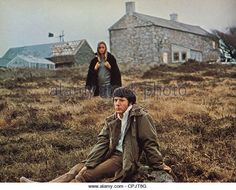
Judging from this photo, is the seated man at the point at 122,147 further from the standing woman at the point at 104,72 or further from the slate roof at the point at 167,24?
the slate roof at the point at 167,24

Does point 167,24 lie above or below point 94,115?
above

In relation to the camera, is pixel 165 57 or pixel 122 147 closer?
pixel 122 147

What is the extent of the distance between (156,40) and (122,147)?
2.03ft

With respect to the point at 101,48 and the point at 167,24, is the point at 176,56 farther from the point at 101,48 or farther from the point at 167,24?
the point at 101,48

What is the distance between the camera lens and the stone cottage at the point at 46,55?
2562 mm

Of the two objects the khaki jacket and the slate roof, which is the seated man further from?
the slate roof

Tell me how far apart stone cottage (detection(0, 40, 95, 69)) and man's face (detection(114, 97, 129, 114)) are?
1.04 feet

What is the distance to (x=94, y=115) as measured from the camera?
2.54 meters

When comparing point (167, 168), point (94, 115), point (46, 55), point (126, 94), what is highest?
point (46, 55)

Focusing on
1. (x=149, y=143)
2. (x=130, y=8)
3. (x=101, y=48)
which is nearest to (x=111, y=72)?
(x=101, y=48)

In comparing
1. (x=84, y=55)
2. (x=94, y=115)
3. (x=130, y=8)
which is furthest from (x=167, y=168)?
(x=130, y=8)

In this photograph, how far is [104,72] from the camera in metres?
2.53

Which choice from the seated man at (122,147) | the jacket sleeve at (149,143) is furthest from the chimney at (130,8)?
the jacket sleeve at (149,143)

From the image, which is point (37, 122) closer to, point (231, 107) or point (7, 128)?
point (7, 128)
